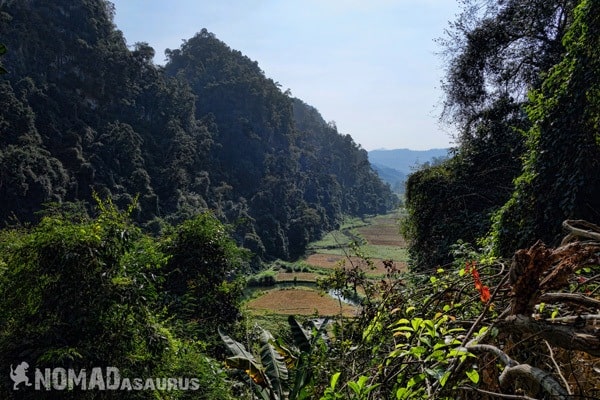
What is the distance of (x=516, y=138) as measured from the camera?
24.7ft

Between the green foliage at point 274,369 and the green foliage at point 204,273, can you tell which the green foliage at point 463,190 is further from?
the green foliage at point 274,369

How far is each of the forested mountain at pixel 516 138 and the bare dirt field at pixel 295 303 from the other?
13.8m

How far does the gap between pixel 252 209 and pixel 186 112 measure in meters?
12.9

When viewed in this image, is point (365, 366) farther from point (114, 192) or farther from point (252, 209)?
point (252, 209)

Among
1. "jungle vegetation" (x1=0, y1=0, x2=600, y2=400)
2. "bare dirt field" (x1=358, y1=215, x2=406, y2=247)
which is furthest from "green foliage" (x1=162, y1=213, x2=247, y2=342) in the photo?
"bare dirt field" (x1=358, y1=215, x2=406, y2=247)

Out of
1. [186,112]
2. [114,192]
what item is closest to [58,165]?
[114,192]

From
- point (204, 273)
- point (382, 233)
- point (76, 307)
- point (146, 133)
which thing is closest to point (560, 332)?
point (76, 307)

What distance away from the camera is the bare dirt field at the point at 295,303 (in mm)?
21562

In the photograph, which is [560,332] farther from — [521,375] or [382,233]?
[382,233]

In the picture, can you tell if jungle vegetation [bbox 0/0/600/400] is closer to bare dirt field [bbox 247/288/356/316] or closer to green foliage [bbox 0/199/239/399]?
green foliage [bbox 0/199/239/399]

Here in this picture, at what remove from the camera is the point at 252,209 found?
43.7 metres

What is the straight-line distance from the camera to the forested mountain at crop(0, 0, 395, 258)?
25625 millimetres

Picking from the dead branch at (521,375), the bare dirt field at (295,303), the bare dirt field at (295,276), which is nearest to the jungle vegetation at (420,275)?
the dead branch at (521,375)

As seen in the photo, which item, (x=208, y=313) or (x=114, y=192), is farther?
(x=114, y=192)
